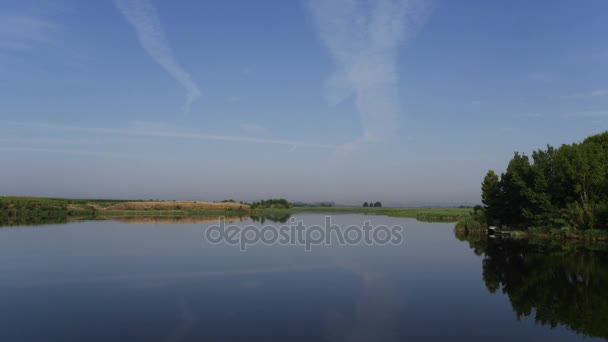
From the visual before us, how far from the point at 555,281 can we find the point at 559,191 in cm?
2515

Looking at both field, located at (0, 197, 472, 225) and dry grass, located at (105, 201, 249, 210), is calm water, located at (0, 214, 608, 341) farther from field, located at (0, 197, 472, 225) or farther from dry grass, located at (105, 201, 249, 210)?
dry grass, located at (105, 201, 249, 210)

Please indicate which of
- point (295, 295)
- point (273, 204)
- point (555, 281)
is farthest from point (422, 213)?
point (295, 295)

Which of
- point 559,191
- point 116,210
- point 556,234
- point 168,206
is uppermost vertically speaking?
point 559,191

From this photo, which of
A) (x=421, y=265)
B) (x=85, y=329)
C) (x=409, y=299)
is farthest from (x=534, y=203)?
(x=85, y=329)

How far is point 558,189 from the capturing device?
41000 millimetres

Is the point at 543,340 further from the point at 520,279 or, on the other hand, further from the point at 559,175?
the point at 559,175

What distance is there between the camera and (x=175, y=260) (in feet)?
80.7

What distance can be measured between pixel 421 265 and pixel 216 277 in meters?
11.4

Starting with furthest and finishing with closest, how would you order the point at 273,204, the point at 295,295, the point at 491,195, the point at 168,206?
the point at 273,204 → the point at 168,206 → the point at 491,195 → the point at 295,295

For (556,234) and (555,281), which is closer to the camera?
(555,281)

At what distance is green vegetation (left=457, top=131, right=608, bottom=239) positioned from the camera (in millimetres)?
38312

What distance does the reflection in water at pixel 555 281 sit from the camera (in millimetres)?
13828

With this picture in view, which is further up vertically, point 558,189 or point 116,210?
point 558,189

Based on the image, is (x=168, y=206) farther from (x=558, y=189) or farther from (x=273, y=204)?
(x=558, y=189)
